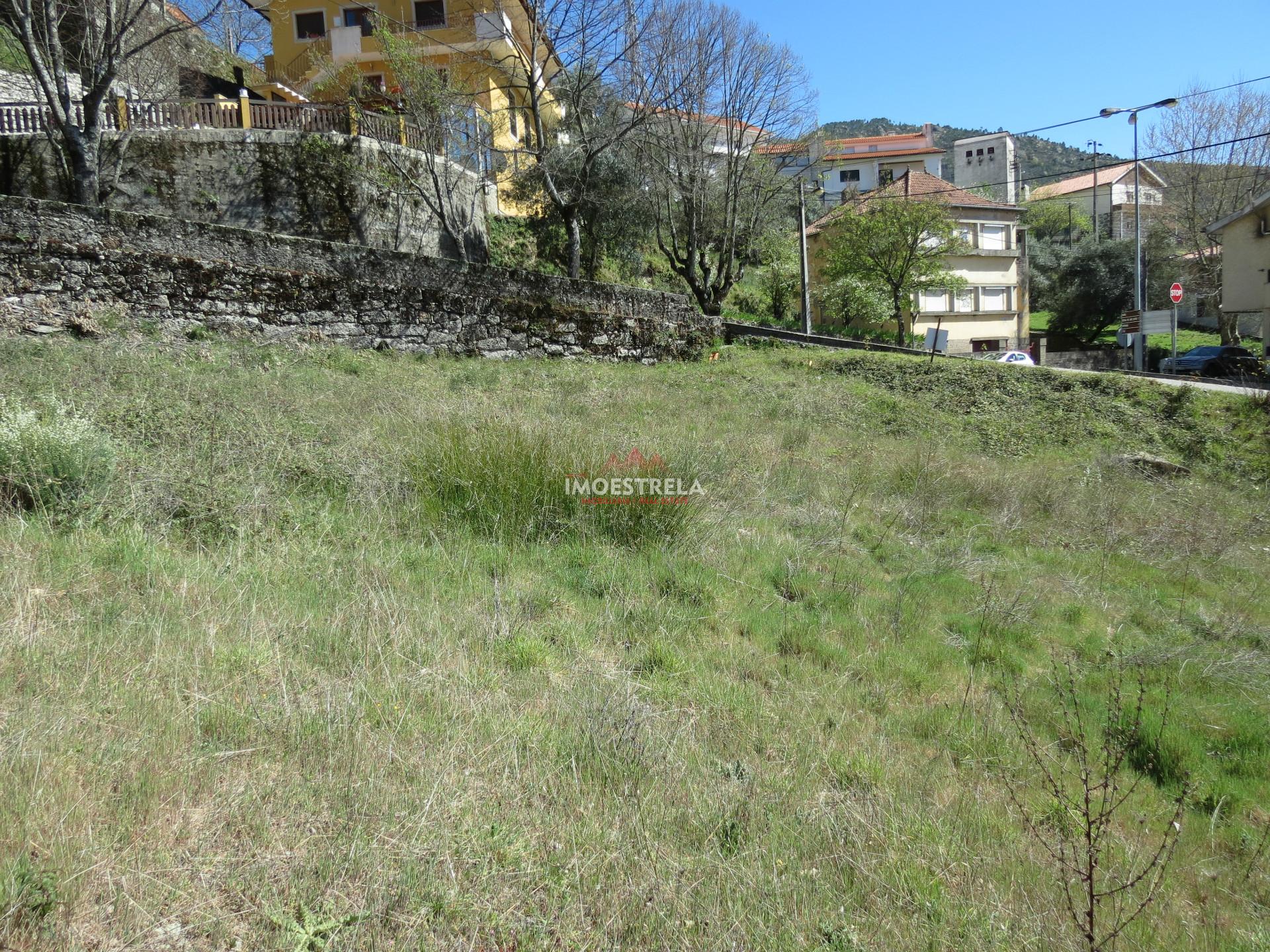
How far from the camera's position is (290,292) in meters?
10.7

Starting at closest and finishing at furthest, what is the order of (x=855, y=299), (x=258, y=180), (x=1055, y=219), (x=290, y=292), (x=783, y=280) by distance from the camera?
(x=290, y=292) → (x=258, y=180) → (x=855, y=299) → (x=783, y=280) → (x=1055, y=219)

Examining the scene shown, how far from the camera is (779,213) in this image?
88.3ft

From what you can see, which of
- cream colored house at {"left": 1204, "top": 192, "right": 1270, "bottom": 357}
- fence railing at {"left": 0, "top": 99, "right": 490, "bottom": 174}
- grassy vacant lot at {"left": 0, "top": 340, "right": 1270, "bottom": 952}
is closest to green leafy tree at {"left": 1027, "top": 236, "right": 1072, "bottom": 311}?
cream colored house at {"left": 1204, "top": 192, "right": 1270, "bottom": 357}

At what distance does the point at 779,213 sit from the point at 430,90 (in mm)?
13912

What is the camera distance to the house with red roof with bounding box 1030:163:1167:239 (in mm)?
50438

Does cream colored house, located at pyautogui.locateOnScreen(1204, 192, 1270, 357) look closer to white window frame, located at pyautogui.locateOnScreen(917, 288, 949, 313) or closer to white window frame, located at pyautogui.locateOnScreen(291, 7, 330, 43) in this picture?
white window frame, located at pyautogui.locateOnScreen(917, 288, 949, 313)

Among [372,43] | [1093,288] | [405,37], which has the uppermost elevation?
[372,43]

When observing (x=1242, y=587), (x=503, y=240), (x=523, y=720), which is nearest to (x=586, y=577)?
(x=523, y=720)

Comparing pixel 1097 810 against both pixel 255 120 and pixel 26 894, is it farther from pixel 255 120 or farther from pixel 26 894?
pixel 255 120

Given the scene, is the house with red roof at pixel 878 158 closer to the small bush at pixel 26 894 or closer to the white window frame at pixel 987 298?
the white window frame at pixel 987 298

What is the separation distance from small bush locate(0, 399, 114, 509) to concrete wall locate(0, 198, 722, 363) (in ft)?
18.2

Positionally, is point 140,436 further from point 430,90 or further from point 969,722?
point 430,90

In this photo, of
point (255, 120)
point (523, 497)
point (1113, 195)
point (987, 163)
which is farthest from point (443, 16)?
point (987, 163)

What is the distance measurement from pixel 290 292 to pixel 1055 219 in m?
65.9
